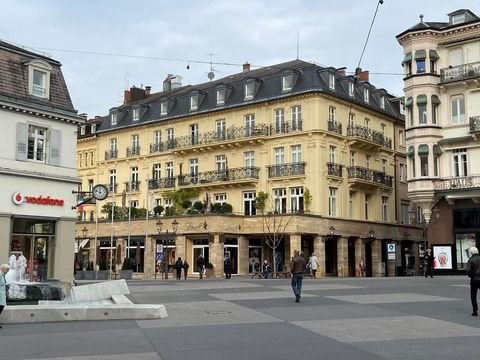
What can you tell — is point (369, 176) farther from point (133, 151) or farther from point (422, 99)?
point (133, 151)

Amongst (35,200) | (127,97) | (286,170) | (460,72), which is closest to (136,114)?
(127,97)

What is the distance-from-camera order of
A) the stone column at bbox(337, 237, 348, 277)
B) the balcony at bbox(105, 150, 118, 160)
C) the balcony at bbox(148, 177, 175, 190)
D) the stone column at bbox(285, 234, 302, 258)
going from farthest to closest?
the balcony at bbox(105, 150, 118, 160) < the balcony at bbox(148, 177, 175, 190) < the stone column at bbox(337, 237, 348, 277) < the stone column at bbox(285, 234, 302, 258)

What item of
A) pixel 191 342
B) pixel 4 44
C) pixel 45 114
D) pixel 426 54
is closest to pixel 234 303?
pixel 191 342

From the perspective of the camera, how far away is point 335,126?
164ft

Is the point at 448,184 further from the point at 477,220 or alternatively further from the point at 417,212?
the point at 417,212

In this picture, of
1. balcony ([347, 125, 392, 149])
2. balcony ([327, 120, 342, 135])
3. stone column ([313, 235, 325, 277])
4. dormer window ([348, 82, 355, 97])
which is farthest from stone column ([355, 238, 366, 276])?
dormer window ([348, 82, 355, 97])

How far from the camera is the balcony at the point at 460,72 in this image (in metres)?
40.4

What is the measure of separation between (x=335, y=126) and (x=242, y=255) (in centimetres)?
1268

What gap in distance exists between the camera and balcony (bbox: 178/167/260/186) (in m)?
51.1

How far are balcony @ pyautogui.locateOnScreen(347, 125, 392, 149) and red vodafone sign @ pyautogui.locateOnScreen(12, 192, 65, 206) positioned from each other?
28073mm

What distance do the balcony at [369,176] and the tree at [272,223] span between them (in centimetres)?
758

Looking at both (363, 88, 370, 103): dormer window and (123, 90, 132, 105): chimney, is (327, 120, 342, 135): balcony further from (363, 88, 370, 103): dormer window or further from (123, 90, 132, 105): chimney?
(123, 90, 132, 105): chimney

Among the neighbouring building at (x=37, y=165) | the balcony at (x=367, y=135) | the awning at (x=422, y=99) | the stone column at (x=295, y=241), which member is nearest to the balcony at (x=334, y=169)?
the balcony at (x=367, y=135)

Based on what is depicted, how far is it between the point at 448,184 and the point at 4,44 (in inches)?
1098
